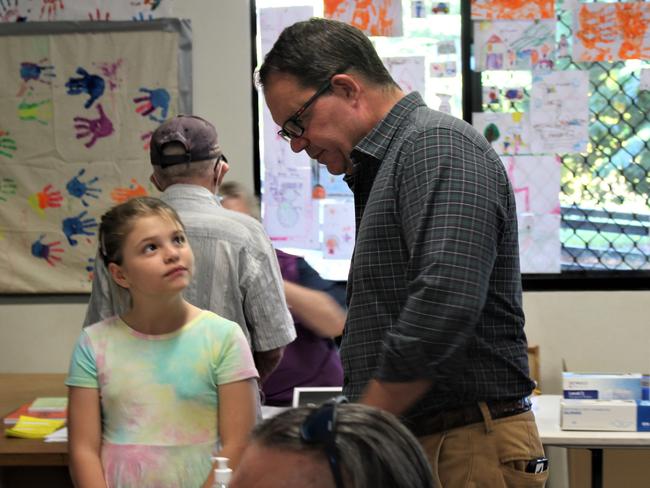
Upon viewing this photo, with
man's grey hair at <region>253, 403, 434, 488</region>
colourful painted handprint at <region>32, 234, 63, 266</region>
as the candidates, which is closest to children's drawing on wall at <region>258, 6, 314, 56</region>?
colourful painted handprint at <region>32, 234, 63, 266</region>

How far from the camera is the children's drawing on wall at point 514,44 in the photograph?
413 cm

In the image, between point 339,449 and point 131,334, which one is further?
point 131,334

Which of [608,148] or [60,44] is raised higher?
[60,44]

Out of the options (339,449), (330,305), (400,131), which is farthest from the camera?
(330,305)

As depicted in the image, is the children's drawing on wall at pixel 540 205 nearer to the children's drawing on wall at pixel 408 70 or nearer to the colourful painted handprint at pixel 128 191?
the children's drawing on wall at pixel 408 70

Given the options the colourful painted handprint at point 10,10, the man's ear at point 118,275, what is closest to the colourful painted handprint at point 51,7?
the colourful painted handprint at point 10,10

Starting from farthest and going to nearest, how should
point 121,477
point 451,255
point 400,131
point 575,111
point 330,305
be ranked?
point 575,111, point 330,305, point 121,477, point 400,131, point 451,255

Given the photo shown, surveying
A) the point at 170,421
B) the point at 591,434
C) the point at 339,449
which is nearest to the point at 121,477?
the point at 170,421

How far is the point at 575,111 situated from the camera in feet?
Result: 13.6

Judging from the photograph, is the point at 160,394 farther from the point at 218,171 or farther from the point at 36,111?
the point at 36,111

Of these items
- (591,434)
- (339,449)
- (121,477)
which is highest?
(339,449)

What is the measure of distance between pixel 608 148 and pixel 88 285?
2.48 metres

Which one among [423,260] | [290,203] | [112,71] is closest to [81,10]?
[112,71]

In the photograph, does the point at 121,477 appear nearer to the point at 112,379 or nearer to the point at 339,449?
the point at 112,379
